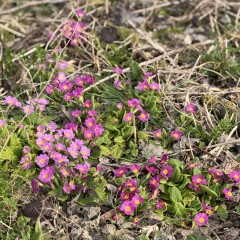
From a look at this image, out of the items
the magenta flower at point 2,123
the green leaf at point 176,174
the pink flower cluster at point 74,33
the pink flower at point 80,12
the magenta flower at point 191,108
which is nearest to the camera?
the green leaf at point 176,174

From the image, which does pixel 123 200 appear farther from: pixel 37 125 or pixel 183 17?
pixel 183 17

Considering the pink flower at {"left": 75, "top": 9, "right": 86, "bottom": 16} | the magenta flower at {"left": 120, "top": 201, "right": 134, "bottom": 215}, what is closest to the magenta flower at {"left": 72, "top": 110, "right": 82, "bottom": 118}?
the magenta flower at {"left": 120, "top": 201, "right": 134, "bottom": 215}

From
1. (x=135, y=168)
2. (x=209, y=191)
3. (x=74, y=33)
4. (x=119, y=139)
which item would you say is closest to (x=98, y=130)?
(x=119, y=139)

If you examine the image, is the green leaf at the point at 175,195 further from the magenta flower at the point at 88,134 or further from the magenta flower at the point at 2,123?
the magenta flower at the point at 2,123

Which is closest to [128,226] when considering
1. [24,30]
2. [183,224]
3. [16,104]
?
[183,224]

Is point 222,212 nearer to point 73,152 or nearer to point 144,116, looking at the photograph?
point 144,116

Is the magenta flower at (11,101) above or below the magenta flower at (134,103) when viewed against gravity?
above

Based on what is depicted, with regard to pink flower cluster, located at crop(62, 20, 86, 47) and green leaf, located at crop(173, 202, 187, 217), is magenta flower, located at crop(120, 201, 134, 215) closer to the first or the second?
green leaf, located at crop(173, 202, 187, 217)

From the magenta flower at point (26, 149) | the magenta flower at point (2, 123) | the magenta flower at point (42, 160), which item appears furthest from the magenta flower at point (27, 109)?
the magenta flower at point (42, 160)
